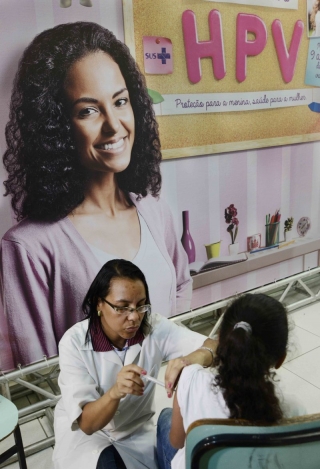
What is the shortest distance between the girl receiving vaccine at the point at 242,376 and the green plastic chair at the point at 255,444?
105 mm

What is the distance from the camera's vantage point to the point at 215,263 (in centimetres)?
327

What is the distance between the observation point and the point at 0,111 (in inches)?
85.0

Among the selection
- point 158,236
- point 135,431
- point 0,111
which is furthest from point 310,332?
point 0,111

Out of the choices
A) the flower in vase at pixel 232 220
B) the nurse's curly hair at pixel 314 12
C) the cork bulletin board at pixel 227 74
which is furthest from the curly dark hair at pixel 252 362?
the nurse's curly hair at pixel 314 12

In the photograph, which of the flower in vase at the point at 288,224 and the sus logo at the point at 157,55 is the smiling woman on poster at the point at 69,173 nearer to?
the sus logo at the point at 157,55

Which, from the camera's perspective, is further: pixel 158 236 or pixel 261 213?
pixel 261 213

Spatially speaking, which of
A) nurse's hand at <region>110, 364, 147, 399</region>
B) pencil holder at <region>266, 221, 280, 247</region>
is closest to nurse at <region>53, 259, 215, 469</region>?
nurse's hand at <region>110, 364, 147, 399</region>

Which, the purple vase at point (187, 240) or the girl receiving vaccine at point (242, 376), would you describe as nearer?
the girl receiving vaccine at point (242, 376)

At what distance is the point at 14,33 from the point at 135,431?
200 cm

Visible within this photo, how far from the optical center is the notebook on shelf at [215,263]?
3142 millimetres

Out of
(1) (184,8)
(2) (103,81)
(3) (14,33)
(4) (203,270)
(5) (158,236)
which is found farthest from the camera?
(4) (203,270)

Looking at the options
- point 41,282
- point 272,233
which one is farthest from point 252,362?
point 272,233

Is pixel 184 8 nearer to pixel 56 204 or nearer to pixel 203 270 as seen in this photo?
pixel 56 204

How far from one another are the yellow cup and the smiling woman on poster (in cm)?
60
